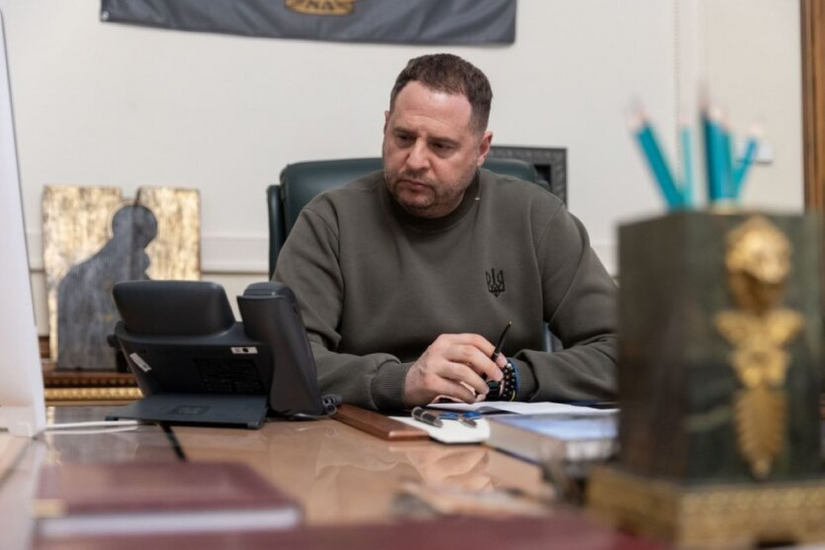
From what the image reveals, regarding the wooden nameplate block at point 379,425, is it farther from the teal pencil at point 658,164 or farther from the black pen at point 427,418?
the teal pencil at point 658,164

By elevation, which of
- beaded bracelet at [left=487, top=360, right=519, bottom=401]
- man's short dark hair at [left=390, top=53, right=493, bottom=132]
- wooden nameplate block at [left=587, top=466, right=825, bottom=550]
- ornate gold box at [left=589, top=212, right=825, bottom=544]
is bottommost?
beaded bracelet at [left=487, top=360, right=519, bottom=401]

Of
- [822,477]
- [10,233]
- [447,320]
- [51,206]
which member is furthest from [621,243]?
[51,206]

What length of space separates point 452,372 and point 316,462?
618mm

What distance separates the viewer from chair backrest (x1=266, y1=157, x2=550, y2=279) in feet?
6.98

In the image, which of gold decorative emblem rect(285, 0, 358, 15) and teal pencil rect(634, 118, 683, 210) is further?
gold decorative emblem rect(285, 0, 358, 15)

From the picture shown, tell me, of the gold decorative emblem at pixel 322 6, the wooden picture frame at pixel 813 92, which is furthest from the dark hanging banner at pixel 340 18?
the wooden picture frame at pixel 813 92

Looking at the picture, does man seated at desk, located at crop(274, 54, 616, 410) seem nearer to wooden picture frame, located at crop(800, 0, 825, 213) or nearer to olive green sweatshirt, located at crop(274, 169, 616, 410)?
olive green sweatshirt, located at crop(274, 169, 616, 410)

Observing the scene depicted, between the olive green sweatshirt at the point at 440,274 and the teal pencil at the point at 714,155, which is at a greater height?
the teal pencil at the point at 714,155

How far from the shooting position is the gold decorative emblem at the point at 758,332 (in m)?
0.51

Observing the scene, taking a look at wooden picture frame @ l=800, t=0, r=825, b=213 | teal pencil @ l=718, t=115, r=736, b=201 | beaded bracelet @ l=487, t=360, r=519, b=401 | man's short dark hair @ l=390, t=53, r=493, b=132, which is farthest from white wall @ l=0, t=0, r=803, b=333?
teal pencil @ l=718, t=115, r=736, b=201

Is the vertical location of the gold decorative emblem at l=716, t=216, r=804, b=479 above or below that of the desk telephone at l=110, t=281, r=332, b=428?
above

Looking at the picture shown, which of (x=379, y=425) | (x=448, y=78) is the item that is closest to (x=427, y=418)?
(x=379, y=425)

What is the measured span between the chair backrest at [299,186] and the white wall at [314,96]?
97 centimetres

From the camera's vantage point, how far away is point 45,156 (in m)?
2.98
